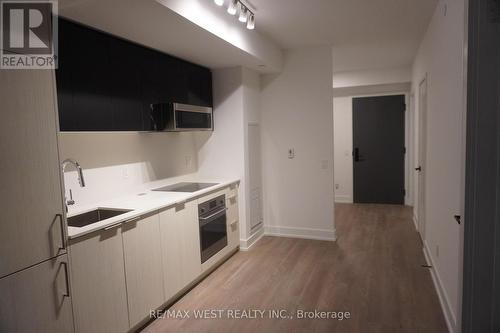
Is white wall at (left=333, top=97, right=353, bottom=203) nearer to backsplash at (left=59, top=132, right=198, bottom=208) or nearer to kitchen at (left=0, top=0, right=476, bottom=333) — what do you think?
kitchen at (left=0, top=0, right=476, bottom=333)

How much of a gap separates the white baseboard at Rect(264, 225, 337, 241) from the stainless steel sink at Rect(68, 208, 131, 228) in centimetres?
254

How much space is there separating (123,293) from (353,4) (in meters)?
2.95

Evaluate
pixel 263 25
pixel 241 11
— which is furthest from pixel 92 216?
pixel 263 25

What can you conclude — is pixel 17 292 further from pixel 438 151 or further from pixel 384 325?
pixel 438 151

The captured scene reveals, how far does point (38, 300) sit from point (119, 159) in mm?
1567

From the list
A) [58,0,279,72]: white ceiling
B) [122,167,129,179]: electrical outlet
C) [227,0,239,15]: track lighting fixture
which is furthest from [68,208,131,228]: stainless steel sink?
[227,0,239,15]: track lighting fixture

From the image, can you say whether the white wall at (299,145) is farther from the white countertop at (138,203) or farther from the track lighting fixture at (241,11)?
the track lighting fixture at (241,11)

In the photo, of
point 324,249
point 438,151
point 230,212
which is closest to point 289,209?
point 324,249

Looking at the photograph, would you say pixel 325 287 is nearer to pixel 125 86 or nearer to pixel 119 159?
pixel 119 159

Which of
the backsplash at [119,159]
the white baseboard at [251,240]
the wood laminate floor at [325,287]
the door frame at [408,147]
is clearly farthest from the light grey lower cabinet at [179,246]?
the door frame at [408,147]

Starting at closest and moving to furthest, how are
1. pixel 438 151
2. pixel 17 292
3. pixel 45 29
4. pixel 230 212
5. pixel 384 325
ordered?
1. pixel 17 292
2. pixel 45 29
3. pixel 384 325
4. pixel 438 151
5. pixel 230 212

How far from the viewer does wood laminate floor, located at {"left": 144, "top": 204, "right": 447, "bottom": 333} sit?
8.28 feet

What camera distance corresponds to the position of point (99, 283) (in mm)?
2129

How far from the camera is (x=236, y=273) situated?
347 cm
